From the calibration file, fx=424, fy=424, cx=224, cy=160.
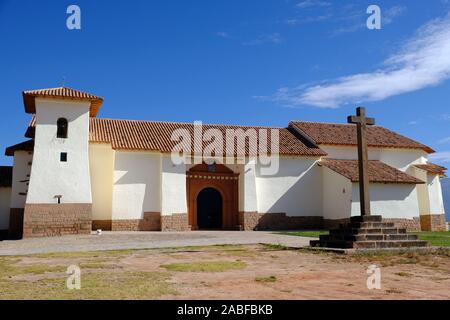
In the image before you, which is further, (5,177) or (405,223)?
(405,223)

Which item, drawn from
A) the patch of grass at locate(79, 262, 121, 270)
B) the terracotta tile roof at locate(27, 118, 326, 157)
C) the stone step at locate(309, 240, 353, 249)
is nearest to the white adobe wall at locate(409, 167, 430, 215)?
the terracotta tile roof at locate(27, 118, 326, 157)

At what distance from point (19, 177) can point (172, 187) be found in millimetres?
7675

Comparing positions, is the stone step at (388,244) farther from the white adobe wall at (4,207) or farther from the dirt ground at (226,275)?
the white adobe wall at (4,207)

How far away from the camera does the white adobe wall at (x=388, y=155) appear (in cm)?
2692

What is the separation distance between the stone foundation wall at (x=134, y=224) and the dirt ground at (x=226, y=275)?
11.1 metres

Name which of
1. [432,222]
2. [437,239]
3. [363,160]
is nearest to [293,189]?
[432,222]

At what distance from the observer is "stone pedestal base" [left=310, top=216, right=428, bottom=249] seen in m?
10.9

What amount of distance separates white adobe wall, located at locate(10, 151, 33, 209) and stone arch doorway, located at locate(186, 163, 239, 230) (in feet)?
27.5

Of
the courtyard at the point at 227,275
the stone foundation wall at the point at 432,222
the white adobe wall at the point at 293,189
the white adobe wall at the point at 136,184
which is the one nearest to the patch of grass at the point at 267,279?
the courtyard at the point at 227,275

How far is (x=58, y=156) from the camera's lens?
19.6m

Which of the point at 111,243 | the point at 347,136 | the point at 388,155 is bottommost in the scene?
the point at 111,243

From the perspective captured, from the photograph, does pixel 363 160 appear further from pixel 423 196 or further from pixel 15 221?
pixel 15 221
